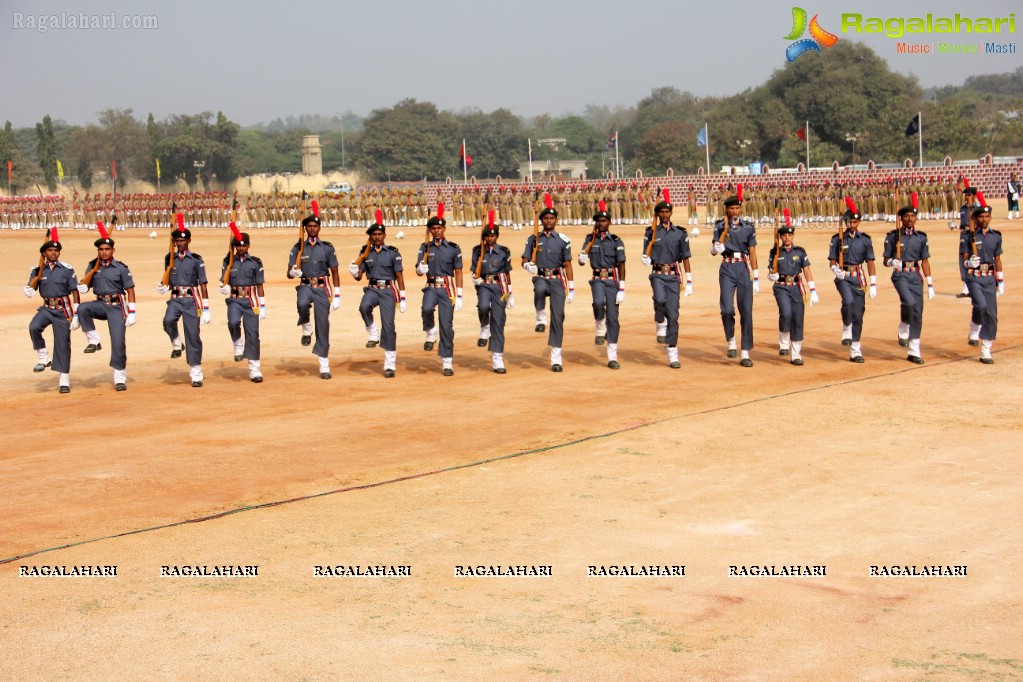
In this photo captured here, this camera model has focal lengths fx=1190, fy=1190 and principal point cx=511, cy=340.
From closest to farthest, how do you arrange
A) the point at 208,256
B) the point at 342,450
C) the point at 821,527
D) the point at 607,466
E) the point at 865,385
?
the point at 821,527, the point at 607,466, the point at 342,450, the point at 865,385, the point at 208,256

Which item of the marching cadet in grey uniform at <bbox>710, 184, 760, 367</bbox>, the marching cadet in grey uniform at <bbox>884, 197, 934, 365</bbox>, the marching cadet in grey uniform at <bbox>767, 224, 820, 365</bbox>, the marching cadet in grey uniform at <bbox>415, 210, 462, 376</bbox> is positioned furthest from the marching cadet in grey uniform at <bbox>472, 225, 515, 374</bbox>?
the marching cadet in grey uniform at <bbox>884, 197, 934, 365</bbox>

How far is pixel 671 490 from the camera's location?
9.97 m

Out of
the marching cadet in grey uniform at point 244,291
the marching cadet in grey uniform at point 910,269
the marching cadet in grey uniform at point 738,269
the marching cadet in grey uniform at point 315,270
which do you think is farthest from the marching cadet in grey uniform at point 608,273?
the marching cadet in grey uniform at point 244,291

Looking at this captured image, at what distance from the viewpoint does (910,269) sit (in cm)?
1619

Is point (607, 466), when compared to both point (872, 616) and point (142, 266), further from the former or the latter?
point (142, 266)

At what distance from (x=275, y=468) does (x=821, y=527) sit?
5064mm

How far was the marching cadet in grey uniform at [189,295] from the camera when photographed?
50.9ft

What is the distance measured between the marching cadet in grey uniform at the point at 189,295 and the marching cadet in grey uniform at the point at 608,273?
513 cm

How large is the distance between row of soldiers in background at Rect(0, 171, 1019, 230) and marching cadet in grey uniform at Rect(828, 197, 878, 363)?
2057 cm

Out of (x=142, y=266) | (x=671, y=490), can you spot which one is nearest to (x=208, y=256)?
(x=142, y=266)

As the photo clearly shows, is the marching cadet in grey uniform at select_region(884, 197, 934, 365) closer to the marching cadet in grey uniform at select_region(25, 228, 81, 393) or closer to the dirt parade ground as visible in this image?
the dirt parade ground

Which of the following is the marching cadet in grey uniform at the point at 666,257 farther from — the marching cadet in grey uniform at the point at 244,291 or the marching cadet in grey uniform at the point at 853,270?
the marching cadet in grey uniform at the point at 244,291

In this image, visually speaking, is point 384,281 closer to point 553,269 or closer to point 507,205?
point 553,269

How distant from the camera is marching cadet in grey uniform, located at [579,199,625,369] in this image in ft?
53.3
